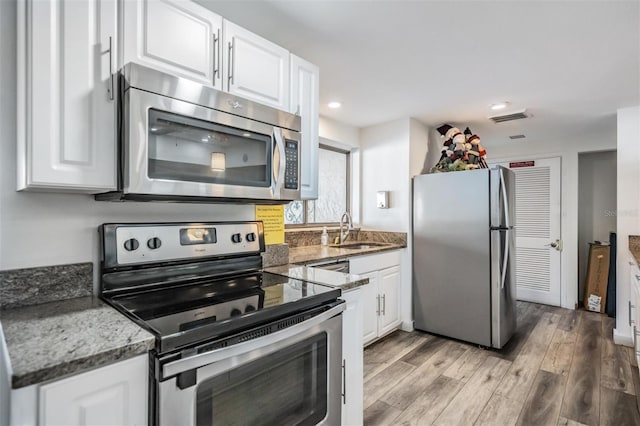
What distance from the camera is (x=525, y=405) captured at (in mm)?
2012

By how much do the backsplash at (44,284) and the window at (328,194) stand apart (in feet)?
6.40

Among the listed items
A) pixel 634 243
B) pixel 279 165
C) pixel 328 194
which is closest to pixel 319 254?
pixel 279 165

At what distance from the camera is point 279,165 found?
156 cm

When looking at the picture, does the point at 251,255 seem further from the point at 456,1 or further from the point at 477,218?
the point at 477,218

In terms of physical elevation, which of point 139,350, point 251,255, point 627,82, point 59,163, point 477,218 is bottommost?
point 139,350

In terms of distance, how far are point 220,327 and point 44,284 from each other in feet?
2.44

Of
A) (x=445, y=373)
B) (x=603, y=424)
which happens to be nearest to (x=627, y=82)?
(x=603, y=424)

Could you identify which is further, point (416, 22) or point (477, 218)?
point (477, 218)

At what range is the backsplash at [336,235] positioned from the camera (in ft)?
9.77

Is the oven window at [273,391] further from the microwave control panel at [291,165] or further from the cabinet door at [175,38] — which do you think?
the cabinet door at [175,38]

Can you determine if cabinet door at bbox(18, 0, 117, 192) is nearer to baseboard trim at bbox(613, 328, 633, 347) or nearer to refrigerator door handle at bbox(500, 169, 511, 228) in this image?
refrigerator door handle at bbox(500, 169, 511, 228)

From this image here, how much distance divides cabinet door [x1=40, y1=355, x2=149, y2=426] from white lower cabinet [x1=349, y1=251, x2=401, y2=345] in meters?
1.86

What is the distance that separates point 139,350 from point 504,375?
254cm

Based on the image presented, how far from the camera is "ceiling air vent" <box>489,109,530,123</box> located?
3.12 meters
